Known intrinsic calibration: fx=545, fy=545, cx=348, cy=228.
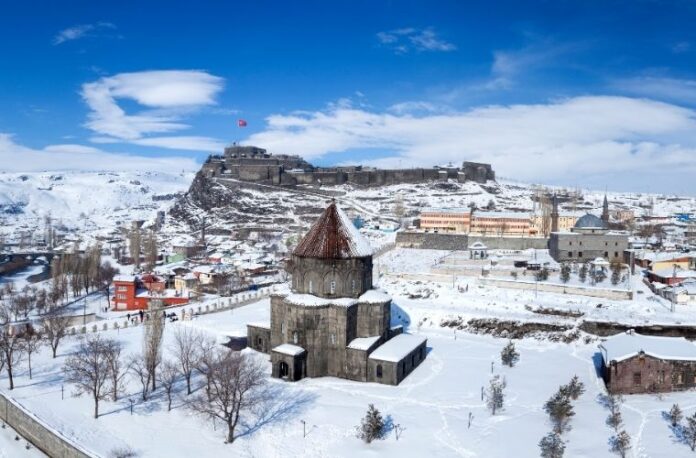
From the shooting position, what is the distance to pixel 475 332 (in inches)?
1223

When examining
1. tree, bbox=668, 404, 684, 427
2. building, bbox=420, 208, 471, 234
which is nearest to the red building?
building, bbox=420, 208, 471, 234

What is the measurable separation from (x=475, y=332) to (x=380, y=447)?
15.3 metres

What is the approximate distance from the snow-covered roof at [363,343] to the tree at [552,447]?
8.76 meters

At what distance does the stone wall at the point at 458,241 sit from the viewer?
56.2m

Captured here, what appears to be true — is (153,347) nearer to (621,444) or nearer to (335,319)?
(335,319)

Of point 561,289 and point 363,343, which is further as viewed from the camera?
point 561,289

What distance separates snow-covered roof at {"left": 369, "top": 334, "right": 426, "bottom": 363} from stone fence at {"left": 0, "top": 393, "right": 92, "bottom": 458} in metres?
11.6

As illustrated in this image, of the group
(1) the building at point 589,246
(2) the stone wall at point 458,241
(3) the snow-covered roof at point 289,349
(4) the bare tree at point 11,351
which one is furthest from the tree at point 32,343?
(2) the stone wall at point 458,241

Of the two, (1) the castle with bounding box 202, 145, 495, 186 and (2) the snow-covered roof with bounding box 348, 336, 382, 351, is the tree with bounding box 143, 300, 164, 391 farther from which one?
(1) the castle with bounding box 202, 145, 495, 186

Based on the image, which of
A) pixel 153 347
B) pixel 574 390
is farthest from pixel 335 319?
pixel 574 390

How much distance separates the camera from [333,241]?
24453mm

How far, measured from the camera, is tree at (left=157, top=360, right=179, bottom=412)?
65.5 feet

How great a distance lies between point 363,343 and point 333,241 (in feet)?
15.4

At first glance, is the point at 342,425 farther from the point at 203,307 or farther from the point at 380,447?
the point at 203,307
